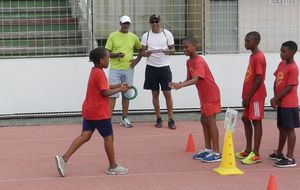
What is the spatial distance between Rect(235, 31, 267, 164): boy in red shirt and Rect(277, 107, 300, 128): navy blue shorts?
0.84 ft

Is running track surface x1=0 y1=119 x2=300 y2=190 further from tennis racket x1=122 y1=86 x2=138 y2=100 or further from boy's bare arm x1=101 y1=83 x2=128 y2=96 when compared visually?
boy's bare arm x1=101 y1=83 x2=128 y2=96

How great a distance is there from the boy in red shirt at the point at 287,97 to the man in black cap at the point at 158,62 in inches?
114

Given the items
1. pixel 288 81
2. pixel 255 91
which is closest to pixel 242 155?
pixel 255 91

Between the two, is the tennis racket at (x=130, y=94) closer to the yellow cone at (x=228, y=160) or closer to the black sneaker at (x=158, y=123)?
the black sneaker at (x=158, y=123)

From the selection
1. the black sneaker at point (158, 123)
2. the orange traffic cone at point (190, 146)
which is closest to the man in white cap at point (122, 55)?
the black sneaker at point (158, 123)

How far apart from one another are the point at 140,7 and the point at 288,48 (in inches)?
198

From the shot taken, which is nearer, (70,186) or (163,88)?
(70,186)

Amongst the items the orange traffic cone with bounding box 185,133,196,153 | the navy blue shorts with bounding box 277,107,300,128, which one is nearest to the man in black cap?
the orange traffic cone with bounding box 185,133,196,153

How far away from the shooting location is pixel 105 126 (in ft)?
23.2

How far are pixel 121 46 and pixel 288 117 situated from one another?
3.68 metres

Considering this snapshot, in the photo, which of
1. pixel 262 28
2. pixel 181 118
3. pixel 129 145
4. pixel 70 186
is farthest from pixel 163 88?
pixel 70 186

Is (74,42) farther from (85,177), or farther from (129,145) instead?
(85,177)

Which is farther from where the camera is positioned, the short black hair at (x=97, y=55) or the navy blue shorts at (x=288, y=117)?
the navy blue shorts at (x=288, y=117)

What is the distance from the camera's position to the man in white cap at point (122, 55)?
1008cm
